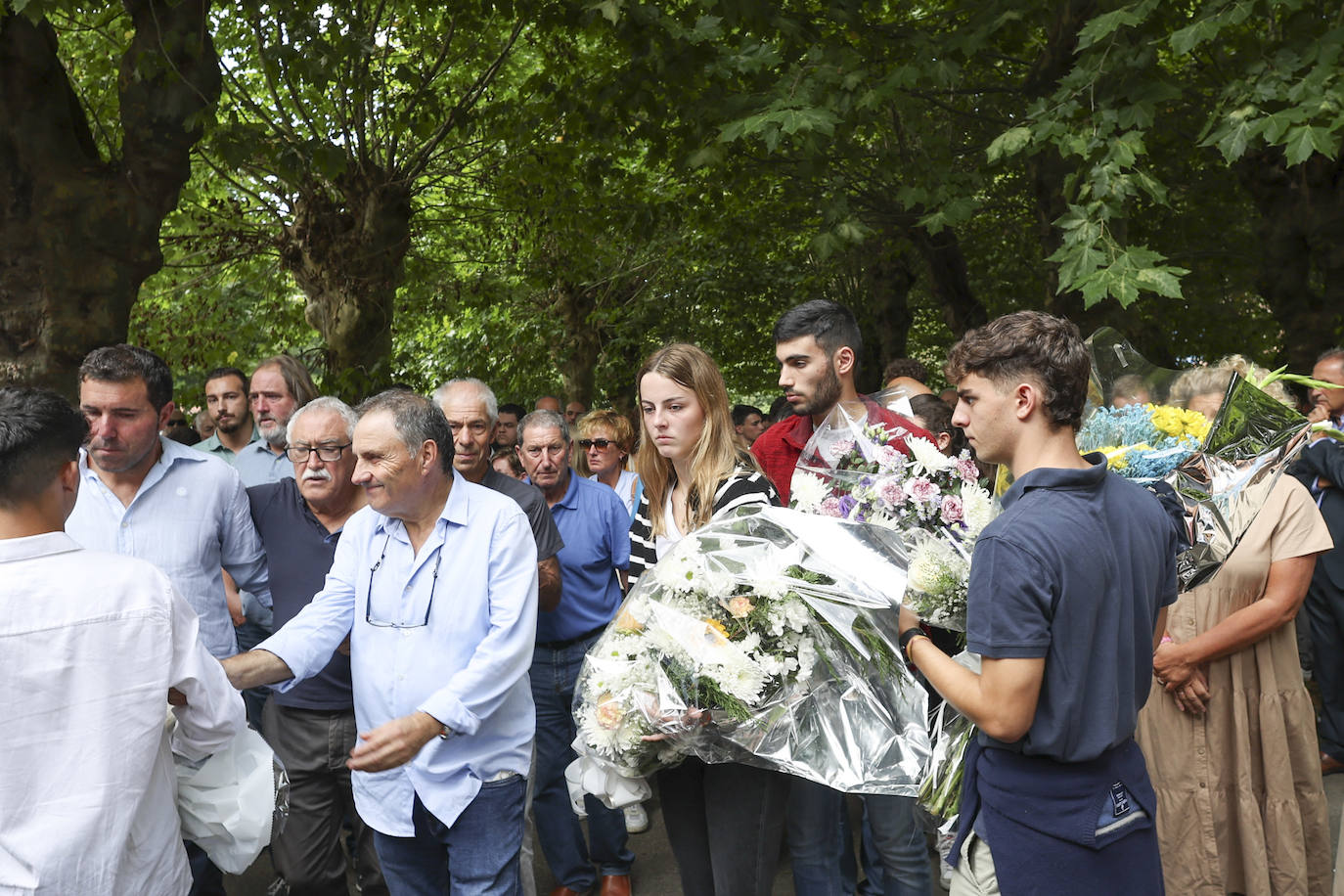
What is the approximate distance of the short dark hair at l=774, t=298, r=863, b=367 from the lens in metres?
4.24

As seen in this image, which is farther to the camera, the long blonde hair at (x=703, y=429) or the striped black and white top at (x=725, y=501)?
the long blonde hair at (x=703, y=429)

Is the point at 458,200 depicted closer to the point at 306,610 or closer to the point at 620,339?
the point at 620,339

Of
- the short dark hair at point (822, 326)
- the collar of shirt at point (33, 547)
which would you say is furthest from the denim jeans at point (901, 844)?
the collar of shirt at point (33, 547)

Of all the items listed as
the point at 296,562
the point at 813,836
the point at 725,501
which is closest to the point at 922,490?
the point at 725,501

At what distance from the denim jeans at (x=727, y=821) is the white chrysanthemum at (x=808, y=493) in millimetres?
776

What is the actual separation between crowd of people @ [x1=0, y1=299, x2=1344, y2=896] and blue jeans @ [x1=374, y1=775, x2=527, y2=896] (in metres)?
0.01

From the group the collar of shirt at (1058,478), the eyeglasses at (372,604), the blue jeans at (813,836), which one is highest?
the collar of shirt at (1058,478)

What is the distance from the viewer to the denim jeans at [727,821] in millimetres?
3098

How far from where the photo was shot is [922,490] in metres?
3.07

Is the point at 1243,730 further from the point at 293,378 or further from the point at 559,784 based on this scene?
the point at 293,378

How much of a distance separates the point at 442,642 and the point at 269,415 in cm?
293

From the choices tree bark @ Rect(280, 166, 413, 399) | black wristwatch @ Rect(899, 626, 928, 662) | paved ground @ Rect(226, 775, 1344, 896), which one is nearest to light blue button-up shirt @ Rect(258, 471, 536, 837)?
black wristwatch @ Rect(899, 626, 928, 662)

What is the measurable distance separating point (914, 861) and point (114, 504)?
3.21m

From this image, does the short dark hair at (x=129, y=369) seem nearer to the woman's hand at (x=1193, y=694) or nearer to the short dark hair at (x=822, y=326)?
the short dark hair at (x=822, y=326)
